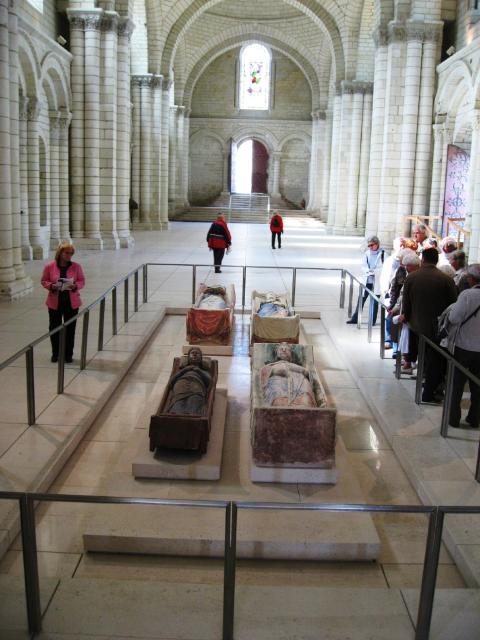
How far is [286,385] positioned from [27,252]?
14526 millimetres

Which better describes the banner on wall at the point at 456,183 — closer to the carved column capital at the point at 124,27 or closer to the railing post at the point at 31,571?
the carved column capital at the point at 124,27

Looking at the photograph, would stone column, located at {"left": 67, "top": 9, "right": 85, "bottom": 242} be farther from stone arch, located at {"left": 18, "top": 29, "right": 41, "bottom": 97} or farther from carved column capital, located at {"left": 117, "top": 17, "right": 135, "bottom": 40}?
stone arch, located at {"left": 18, "top": 29, "right": 41, "bottom": 97}

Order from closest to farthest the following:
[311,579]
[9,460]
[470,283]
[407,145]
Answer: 1. [311,579]
2. [9,460]
3. [470,283]
4. [407,145]

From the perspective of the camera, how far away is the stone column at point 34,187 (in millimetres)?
19688

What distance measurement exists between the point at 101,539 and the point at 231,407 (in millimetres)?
3246

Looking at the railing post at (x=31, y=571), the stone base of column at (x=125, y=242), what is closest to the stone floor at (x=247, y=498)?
the railing post at (x=31, y=571)

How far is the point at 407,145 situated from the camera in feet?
72.7

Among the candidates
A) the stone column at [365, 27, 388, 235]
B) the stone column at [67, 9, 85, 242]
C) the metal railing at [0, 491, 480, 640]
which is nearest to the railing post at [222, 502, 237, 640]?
the metal railing at [0, 491, 480, 640]

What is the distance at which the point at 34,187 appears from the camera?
65.9 ft

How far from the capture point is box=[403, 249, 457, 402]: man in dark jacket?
7.91 metres

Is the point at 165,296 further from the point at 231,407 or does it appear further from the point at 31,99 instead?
the point at 31,99

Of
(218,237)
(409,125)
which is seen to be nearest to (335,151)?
(409,125)

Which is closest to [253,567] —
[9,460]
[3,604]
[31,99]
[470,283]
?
[3,604]

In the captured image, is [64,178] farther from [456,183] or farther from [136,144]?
[456,183]
